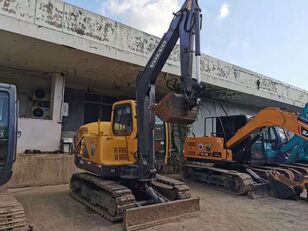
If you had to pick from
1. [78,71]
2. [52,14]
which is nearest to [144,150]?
[52,14]

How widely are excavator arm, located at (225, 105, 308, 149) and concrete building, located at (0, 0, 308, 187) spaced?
3.10 metres

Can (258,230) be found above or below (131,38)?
below

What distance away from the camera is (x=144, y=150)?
21.0 ft

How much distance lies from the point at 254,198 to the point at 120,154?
13.4ft

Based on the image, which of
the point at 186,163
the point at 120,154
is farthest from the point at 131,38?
the point at 186,163

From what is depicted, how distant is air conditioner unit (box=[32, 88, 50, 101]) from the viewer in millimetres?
13102

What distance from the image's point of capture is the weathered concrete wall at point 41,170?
8961 mm

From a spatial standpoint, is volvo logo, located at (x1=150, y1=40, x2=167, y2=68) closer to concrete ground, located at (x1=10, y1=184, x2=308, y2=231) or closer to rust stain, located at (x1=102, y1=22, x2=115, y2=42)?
rust stain, located at (x1=102, y1=22, x2=115, y2=42)

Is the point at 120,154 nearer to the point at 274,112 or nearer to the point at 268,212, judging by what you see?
the point at 268,212

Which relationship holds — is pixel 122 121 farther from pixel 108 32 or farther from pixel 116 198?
pixel 108 32

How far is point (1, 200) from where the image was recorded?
4598mm

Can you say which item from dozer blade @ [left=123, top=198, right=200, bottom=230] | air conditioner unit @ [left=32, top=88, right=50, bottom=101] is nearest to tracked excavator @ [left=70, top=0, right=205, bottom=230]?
dozer blade @ [left=123, top=198, right=200, bottom=230]

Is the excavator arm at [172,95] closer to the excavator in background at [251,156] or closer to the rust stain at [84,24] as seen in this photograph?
the rust stain at [84,24]

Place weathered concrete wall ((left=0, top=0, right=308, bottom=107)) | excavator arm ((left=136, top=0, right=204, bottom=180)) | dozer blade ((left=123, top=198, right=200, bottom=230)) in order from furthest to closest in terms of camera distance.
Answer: weathered concrete wall ((left=0, top=0, right=308, bottom=107)) < excavator arm ((left=136, top=0, right=204, bottom=180)) < dozer blade ((left=123, top=198, right=200, bottom=230))
